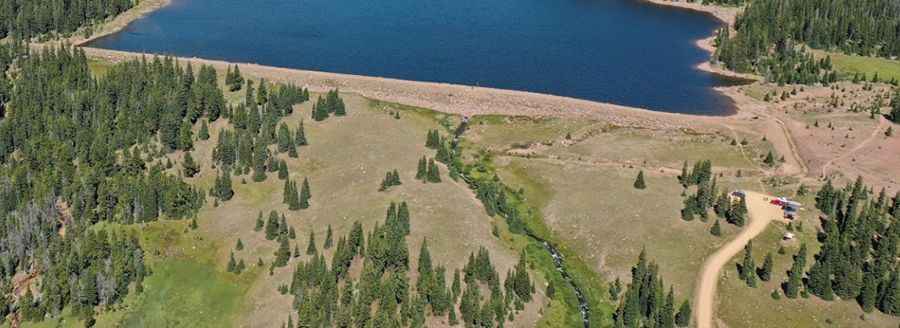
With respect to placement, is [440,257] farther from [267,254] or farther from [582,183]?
[582,183]

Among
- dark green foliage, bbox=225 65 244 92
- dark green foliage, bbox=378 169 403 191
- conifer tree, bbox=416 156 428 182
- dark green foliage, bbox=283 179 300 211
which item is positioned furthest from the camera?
dark green foliage, bbox=225 65 244 92

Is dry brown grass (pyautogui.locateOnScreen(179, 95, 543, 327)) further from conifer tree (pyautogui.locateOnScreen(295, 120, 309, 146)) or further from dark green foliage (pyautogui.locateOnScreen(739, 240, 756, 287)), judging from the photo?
dark green foliage (pyautogui.locateOnScreen(739, 240, 756, 287))

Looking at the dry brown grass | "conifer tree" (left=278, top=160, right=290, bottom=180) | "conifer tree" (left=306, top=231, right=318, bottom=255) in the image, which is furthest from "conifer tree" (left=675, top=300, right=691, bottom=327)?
"conifer tree" (left=278, top=160, right=290, bottom=180)

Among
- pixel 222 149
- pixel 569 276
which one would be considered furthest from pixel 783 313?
pixel 222 149

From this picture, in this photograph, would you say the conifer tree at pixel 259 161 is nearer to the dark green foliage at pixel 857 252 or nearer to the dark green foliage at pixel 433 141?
the dark green foliage at pixel 433 141

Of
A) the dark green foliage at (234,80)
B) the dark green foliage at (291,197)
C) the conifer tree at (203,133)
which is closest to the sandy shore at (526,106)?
the dark green foliage at (234,80)

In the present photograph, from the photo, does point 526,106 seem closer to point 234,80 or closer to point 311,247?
point 234,80

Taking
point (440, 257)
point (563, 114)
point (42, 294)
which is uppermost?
point (563, 114)

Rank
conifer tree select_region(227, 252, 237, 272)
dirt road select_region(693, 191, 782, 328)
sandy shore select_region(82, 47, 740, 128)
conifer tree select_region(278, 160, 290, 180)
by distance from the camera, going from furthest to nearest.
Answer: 1. sandy shore select_region(82, 47, 740, 128)
2. conifer tree select_region(278, 160, 290, 180)
3. conifer tree select_region(227, 252, 237, 272)
4. dirt road select_region(693, 191, 782, 328)
